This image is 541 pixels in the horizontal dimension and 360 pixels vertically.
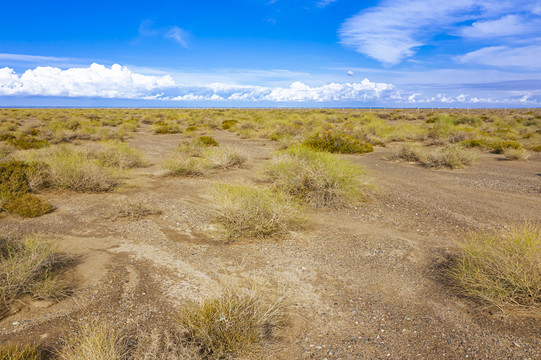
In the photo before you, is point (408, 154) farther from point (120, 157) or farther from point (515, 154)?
point (120, 157)

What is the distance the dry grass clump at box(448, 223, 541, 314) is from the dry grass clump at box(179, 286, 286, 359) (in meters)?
2.67

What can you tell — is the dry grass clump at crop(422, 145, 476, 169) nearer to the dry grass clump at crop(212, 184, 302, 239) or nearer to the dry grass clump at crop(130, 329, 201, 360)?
the dry grass clump at crop(212, 184, 302, 239)

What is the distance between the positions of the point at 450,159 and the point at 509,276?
9715 mm

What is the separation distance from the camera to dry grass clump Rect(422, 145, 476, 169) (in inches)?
480

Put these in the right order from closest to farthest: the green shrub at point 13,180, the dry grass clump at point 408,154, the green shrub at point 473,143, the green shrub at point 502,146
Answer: the green shrub at point 13,180 → the dry grass clump at point 408,154 → the green shrub at point 502,146 → the green shrub at point 473,143

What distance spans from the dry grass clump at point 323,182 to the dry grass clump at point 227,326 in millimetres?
4367

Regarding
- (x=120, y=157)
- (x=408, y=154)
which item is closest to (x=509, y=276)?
(x=408, y=154)

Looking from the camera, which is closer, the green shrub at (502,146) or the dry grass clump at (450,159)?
the dry grass clump at (450,159)

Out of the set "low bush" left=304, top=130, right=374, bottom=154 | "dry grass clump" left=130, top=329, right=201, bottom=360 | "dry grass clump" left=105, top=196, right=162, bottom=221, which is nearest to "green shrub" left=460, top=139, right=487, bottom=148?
"low bush" left=304, top=130, right=374, bottom=154

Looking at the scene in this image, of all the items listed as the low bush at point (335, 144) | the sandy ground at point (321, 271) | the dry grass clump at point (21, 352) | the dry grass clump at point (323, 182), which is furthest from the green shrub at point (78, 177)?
the low bush at point (335, 144)

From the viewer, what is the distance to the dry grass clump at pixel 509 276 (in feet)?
11.8

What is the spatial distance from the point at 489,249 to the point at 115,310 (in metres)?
4.92

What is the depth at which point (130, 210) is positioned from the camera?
6684 mm

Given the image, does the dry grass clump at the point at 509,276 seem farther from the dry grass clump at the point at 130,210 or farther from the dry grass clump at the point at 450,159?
the dry grass clump at the point at 450,159
